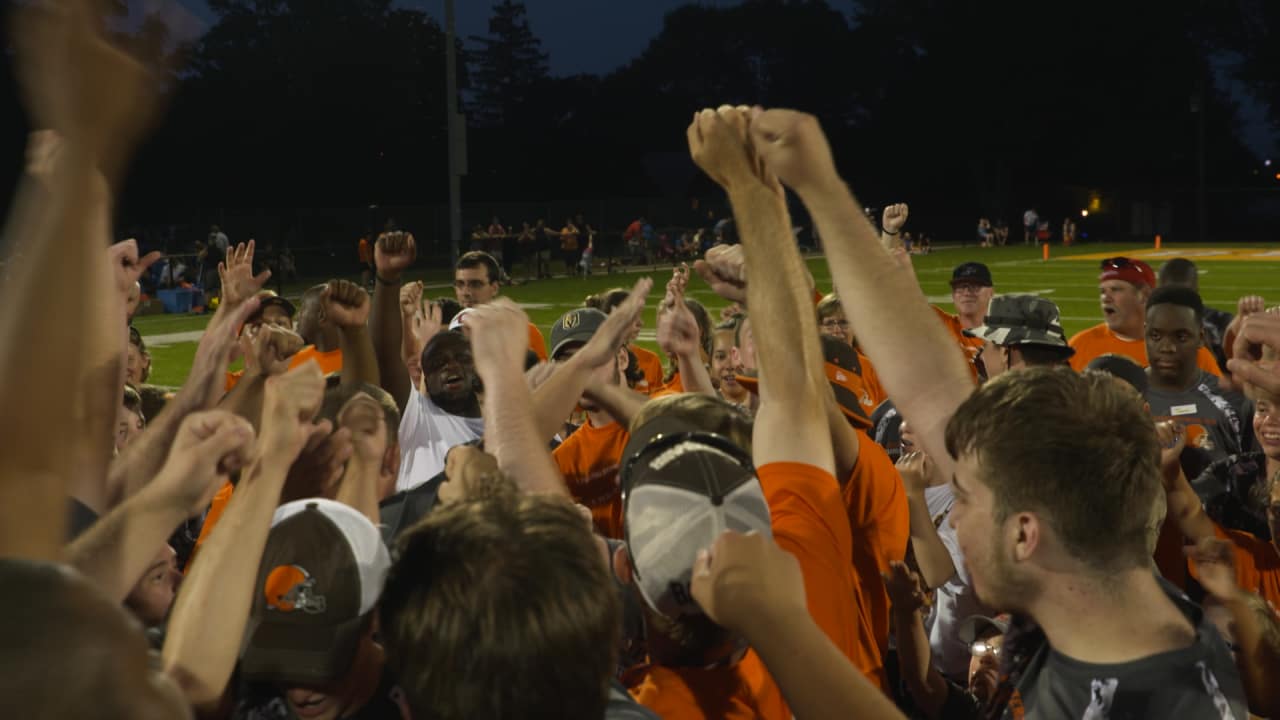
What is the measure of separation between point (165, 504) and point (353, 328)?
305 centimetres

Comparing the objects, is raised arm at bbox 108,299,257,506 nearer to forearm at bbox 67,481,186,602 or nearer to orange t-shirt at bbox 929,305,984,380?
forearm at bbox 67,481,186,602

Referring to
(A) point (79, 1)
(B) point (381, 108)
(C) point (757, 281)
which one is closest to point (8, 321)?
(A) point (79, 1)

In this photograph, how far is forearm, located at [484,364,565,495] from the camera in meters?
2.87

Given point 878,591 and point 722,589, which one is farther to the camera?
point 878,591

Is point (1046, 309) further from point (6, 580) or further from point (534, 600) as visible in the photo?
point (6, 580)

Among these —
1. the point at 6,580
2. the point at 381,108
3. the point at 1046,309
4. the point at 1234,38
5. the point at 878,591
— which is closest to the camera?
the point at 6,580

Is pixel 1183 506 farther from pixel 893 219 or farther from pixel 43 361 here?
pixel 893 219

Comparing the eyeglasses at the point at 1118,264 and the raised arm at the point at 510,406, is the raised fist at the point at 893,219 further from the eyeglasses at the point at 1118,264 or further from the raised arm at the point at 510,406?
the raised arm at the point at 510,406

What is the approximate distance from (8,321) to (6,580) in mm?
737

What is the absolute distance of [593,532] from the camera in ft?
7.32

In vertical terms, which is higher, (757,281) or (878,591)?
(757,281)

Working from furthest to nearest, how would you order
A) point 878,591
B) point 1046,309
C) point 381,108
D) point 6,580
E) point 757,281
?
1. point 381,108
2. point 1046,309
3. point 878,591
4. point 757,281
5. point 6,580

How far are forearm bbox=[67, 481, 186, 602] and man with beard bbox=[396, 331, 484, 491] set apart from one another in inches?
119

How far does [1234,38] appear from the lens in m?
78.1
